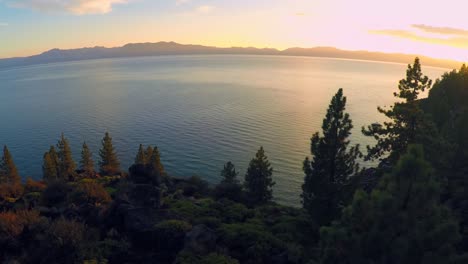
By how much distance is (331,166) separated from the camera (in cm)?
3022

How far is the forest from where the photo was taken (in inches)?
479

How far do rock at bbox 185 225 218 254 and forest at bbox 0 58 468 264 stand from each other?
82mm

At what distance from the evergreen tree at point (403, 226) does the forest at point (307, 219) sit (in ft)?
0.12

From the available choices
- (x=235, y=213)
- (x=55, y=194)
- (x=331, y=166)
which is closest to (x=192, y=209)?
(x=235, y=213)

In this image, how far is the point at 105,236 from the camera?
78.3 ft

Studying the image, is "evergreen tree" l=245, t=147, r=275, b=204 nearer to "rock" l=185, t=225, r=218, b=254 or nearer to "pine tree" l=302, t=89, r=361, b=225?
"pine tree" l=302, t=89, r=361, b=225

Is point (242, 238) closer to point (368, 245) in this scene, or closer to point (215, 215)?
point (215, 215)

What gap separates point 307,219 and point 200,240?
1403cm

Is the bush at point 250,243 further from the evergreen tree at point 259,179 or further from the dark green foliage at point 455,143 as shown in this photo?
the evergreen tree at point 259,179

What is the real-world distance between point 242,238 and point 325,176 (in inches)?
438

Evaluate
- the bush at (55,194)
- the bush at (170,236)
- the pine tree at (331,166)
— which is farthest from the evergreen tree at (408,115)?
the bush at (55,194)

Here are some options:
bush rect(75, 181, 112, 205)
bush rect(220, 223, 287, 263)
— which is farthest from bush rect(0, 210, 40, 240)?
bush rect(220, 223, 287, 263)

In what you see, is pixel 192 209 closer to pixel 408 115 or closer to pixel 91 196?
→ pixel 91 196

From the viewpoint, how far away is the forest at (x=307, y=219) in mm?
12179
